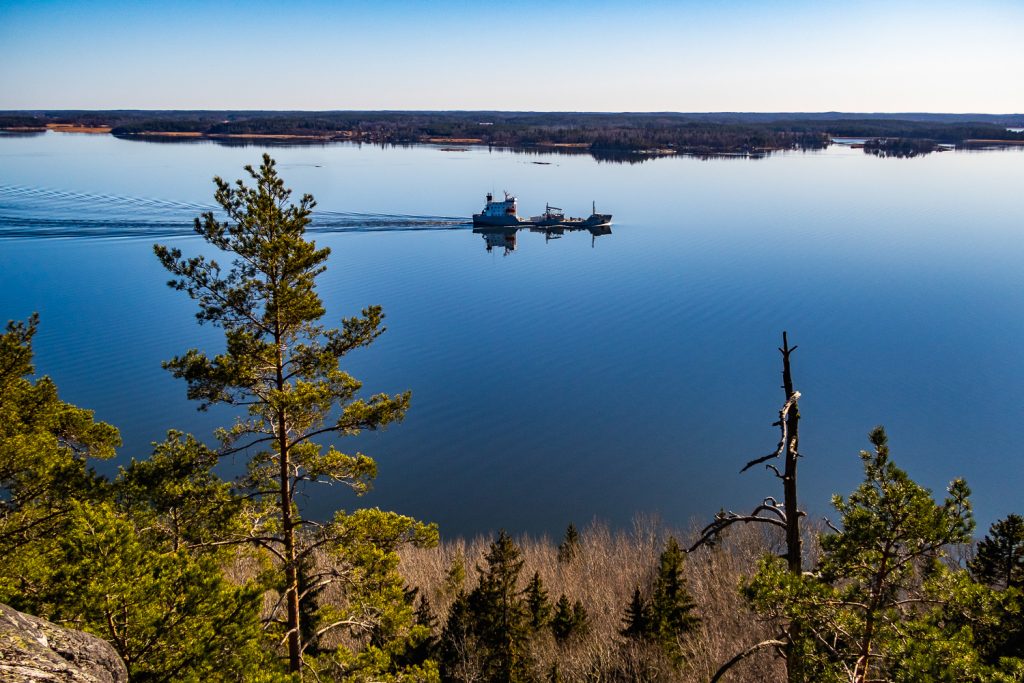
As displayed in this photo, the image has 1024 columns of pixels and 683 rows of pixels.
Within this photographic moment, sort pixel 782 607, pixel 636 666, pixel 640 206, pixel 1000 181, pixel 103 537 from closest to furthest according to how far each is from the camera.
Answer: pixel 782 607 → pixel 103 537 → pixel 636 666 → pixel 640 206 → pixel 1000 181

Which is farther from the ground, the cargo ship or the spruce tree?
the cargo ship

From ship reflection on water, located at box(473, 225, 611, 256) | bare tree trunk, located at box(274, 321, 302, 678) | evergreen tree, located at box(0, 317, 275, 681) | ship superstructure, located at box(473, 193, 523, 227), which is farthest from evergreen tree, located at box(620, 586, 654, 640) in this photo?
ship superstructure, located at box(473, 193, 523, 227)

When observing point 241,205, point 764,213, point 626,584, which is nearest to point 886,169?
point 764,213

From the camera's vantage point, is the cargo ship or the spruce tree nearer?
the spruce tree

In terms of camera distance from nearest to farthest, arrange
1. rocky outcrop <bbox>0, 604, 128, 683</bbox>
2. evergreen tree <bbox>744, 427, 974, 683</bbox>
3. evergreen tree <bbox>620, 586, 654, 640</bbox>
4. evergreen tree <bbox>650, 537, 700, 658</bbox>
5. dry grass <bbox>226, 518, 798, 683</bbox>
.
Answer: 1. rocky outcrop <bbox>0, 604, 128, 683</bbox>
2. evergreen tree <bbox>744, 427, 974, 683</bbox>
3. dry grass <bbox>226, 518, 798, 683</bbox>
4. evergreen tree <bbox>650, 537, 700, 658</bbox>
5. evergreen tree <bbox>620, 586, 654, 640</bbox>

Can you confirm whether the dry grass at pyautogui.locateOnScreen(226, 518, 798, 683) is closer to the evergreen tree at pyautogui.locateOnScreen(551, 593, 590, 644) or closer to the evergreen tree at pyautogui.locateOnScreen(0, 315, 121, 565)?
the evergreen tree at pyautogui.locateOnScreen(551, 593, 590, 644)

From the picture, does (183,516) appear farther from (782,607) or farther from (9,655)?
(782,607)

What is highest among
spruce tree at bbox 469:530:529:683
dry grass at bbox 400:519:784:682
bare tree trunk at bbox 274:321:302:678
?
bare tree trunk at bbox 274:321:302:678
